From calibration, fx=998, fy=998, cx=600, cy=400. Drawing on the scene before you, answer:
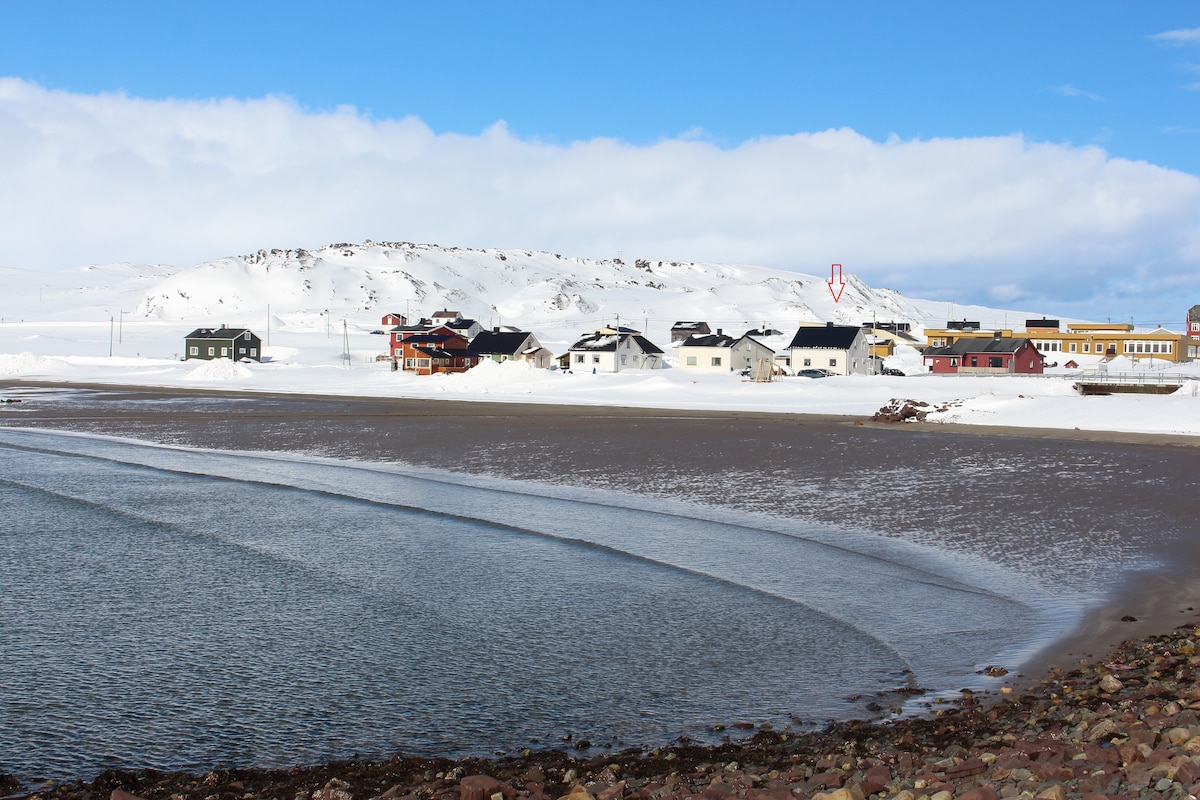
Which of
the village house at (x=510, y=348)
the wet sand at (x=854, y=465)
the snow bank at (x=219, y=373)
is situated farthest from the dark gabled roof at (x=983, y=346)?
the snow bank at (x=219, y=373)

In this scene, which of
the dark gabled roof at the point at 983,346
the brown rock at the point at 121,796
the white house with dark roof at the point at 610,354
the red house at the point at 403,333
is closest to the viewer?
the brown rock at the point at 121,796

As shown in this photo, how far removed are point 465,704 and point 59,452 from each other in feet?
80.5

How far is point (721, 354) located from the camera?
9731 cm

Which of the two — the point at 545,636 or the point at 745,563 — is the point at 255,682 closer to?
the point at 545,636

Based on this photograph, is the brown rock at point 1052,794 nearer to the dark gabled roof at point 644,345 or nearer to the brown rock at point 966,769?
the brown rock at point 966,769

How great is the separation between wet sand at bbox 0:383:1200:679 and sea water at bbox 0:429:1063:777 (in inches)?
54.3

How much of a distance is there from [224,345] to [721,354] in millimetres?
59290

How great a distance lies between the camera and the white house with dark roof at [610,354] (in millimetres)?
96875

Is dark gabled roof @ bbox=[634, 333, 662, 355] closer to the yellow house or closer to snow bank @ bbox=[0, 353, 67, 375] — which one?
the yellow house

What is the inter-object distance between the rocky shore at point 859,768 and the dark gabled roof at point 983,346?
88.7 m

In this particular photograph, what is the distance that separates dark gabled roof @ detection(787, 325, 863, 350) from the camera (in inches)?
3546

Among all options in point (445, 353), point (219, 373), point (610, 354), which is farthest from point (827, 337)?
point (219, 373)

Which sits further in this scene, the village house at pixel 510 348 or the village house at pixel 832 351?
the village house at pixel 510 348

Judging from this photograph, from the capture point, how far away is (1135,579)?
12.9m
